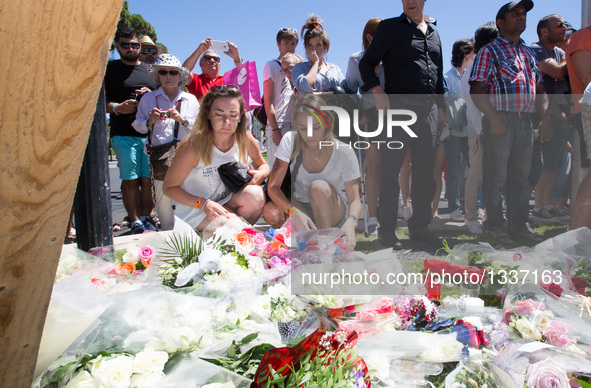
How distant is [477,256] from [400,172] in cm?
68

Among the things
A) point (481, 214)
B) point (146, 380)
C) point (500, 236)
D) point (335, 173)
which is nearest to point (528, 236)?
point (500, 236)

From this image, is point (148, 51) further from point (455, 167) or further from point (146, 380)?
point (146, 380)

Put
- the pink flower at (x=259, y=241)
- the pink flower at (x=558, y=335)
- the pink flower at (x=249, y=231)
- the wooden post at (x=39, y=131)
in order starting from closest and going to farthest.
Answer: the wooden post at (x=39, y=131), the pink flower at (x=558, y=335), the pink flower at (x=259, y=241), the pink flower at (x=249, y=231)

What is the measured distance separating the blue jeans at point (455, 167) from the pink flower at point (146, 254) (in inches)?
67.3

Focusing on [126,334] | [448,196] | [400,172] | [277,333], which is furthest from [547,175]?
[126,334]

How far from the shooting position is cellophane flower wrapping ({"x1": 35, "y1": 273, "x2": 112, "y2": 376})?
125 cm

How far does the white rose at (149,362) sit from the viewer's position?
1.26m

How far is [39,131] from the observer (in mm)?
727

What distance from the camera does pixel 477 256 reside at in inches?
94.3

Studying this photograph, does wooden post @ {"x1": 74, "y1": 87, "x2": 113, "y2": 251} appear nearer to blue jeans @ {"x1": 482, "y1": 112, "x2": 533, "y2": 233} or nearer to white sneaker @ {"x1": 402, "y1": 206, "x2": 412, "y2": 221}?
white sneaker @ {"x1": 402, "y1": 206, "x2": 412, "y2": 221}

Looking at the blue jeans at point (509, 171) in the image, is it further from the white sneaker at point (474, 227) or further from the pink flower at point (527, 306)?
the pink flower at point (527, 306)

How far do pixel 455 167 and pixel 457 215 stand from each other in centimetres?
47

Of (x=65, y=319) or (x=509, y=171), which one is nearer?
(x=65, y=319)

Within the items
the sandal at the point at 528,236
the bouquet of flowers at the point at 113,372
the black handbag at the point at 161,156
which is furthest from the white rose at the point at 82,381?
Result: the black handbag at the point at 161,156
